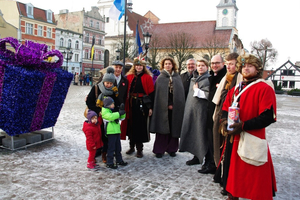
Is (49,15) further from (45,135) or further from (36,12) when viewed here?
(45,135)

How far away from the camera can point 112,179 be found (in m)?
3.95

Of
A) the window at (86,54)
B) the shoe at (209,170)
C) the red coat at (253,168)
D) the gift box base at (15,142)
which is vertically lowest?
the shoe at (209,170)

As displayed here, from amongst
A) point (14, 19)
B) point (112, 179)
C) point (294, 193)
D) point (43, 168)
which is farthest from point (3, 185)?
point (14, 19)

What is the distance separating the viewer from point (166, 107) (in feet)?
16.8

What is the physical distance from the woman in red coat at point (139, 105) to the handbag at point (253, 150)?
2.48m

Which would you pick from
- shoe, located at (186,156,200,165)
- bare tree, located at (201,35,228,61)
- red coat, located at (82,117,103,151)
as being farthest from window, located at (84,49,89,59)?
shoe, located at (186,156,200,165)

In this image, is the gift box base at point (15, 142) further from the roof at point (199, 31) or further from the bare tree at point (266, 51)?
the bare tree at point (266, 51)

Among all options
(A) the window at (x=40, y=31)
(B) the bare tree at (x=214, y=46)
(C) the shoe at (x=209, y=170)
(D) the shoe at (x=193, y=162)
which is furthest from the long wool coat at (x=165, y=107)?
(A) the window at (x=40, y=31)

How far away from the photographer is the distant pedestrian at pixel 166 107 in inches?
202

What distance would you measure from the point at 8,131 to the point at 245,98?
13.8 ft

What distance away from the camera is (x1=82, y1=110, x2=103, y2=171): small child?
433cm

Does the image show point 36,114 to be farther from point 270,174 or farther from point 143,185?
point 270,174

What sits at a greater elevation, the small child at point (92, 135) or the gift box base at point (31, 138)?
the small child at point (92, 135)

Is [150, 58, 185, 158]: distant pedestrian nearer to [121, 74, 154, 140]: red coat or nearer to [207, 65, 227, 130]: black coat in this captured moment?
[121, 74, 154, 140]: red coat
